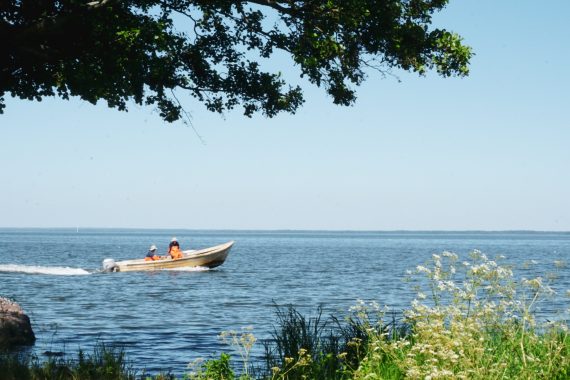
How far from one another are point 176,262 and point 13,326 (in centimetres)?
3393

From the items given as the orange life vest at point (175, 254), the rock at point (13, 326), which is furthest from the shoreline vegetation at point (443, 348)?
the orange life vest at point (175, 254)

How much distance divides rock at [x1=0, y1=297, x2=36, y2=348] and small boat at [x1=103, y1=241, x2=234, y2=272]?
3296 centimetres

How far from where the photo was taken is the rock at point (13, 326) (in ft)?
62.9

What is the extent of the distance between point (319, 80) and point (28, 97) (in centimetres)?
500

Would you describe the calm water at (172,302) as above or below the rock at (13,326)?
below

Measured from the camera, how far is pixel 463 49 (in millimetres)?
13305

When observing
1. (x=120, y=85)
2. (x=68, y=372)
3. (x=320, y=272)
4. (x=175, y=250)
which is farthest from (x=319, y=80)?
(x=320, y=272)

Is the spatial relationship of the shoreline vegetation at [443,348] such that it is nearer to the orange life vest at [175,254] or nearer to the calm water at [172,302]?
the calm water at [172,302]

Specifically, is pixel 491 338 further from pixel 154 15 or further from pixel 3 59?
pixel 3 59

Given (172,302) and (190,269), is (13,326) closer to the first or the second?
(172,302)

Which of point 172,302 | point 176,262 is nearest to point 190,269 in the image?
point 176,262

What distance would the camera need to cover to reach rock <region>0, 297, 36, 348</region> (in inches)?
754

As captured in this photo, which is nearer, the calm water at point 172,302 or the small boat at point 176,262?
the calm water at point 172,302

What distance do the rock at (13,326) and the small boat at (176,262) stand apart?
1298 inches
